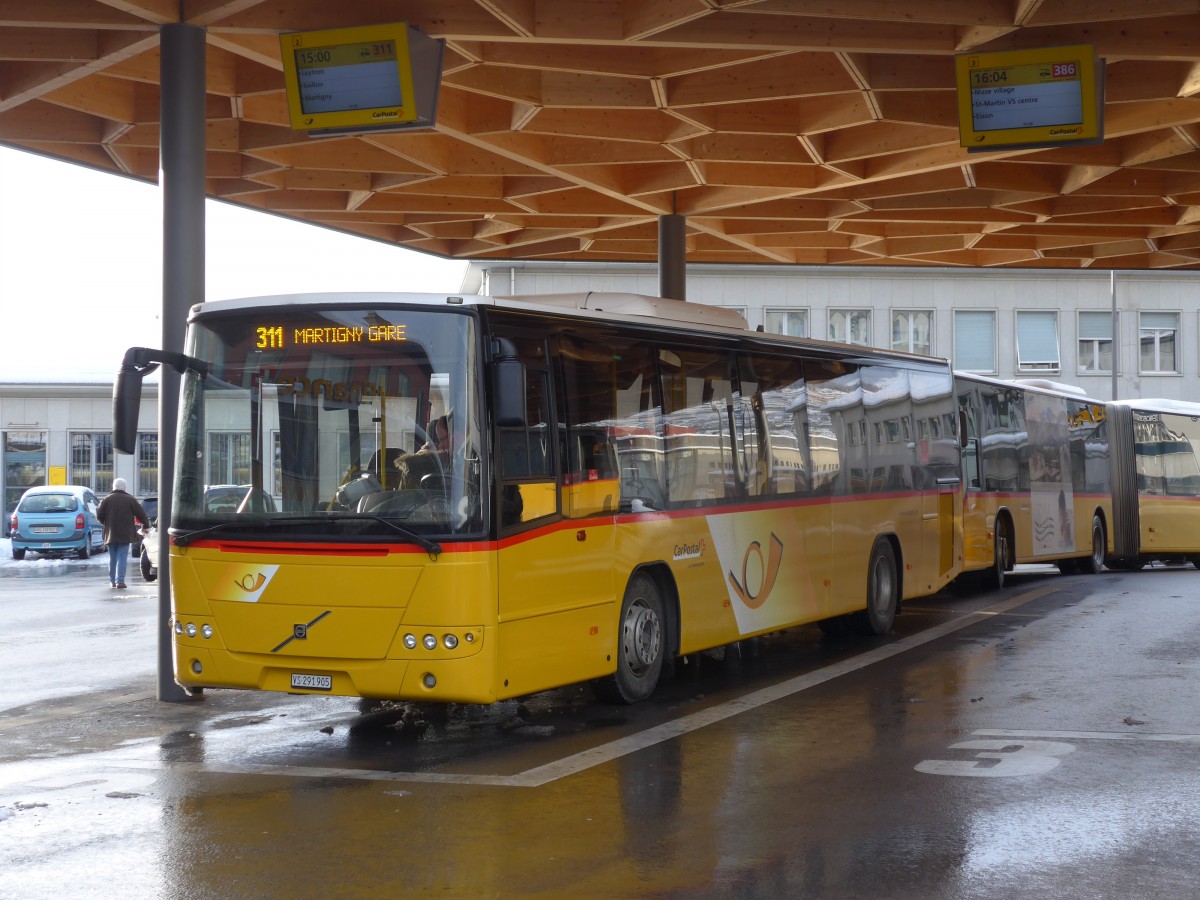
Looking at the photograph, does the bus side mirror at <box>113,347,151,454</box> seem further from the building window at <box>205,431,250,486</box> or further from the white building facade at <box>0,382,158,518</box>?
the white building facade at <box>0,382,158,518</box>

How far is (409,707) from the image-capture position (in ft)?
39.1

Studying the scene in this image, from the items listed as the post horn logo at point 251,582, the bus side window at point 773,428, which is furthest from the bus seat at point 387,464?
the bus side window at point 773,428

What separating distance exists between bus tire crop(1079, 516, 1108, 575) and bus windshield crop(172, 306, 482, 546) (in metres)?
21.3

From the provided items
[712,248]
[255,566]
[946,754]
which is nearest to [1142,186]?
[712,248]

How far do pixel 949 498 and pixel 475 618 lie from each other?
35.3 ft

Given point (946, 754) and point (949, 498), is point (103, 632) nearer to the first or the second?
point (949, 498)

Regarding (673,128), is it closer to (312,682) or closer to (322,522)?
(322,522)

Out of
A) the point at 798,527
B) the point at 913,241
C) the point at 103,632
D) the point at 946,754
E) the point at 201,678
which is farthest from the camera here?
the point at 913,241

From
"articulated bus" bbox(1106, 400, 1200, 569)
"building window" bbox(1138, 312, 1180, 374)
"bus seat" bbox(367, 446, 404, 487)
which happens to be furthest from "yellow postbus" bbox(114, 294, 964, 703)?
"building window" bbox(1138, 312, 1180, 374)

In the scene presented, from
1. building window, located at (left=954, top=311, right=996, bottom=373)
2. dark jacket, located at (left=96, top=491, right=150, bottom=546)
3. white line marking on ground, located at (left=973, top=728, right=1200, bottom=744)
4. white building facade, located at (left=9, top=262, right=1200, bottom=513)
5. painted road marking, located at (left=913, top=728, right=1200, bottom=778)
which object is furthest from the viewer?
building window, located at (left=954, top=311, right=996, bottom=373)

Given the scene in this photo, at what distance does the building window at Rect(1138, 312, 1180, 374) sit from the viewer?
178 ft

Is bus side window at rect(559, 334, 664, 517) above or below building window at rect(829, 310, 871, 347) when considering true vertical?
below

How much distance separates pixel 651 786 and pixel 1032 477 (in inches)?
690

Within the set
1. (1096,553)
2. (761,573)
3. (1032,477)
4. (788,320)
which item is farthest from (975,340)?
(761,573)
